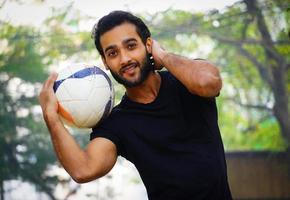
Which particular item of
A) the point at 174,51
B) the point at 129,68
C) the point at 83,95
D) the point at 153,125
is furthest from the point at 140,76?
the point at 174,51

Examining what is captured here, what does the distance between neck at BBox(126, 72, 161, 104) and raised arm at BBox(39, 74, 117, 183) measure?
0.71ft

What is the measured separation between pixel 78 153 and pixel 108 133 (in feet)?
0.50

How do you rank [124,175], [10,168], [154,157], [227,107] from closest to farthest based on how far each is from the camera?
[154,157] < [10,168] < [124,175] < [227,107]

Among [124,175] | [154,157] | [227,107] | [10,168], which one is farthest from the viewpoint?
[227,107]

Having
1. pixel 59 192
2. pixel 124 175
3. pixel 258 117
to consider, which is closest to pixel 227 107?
Answer: pixel 258 117

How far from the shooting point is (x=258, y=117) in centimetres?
564

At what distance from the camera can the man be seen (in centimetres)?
163

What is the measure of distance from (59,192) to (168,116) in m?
3.67

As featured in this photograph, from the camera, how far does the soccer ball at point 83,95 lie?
180 cm

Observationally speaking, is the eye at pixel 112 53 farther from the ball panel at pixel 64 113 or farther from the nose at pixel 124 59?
the ball panel at pixel 64 113

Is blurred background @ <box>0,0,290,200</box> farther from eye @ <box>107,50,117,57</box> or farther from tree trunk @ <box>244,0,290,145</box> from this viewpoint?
eye @ <box>107,50,117,57</box>

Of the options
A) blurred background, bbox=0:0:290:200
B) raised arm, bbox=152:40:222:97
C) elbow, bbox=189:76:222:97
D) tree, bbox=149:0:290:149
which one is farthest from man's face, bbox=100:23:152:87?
tree, bbox=149:0:290:149

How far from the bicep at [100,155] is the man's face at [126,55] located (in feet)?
0.77

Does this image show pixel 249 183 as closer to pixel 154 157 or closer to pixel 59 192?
pixel 59 192
